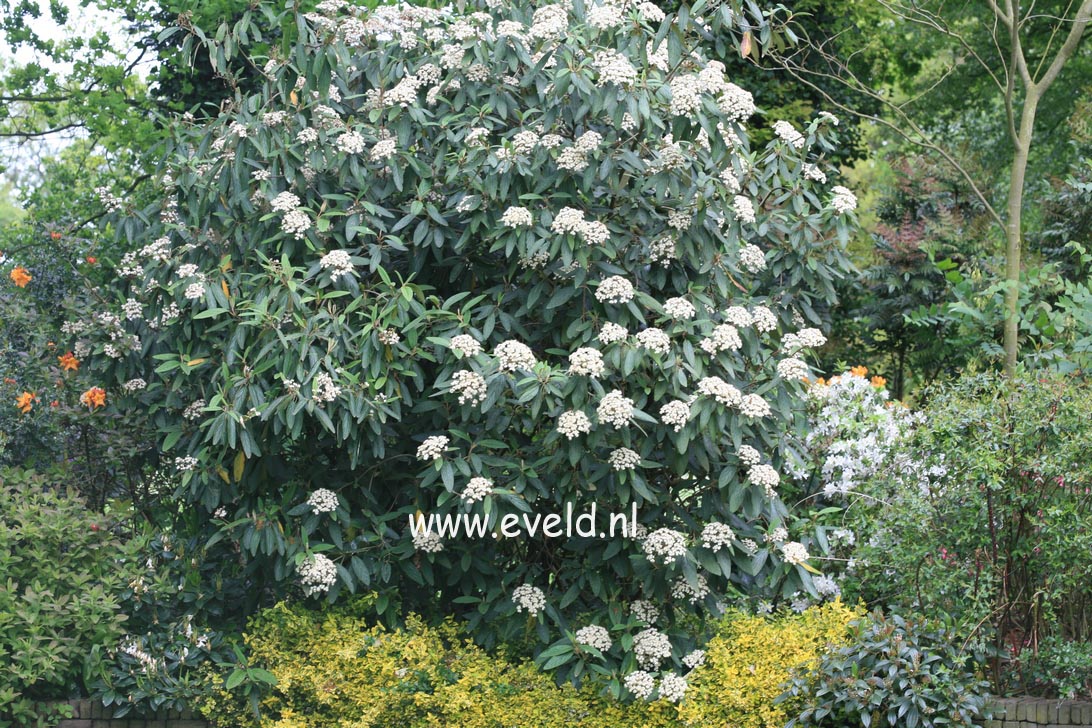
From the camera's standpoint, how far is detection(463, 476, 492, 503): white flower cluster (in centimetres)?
454

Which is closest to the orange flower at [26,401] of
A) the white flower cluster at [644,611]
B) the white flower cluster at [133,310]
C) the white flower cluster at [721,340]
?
the white flower cluster at [133,310]

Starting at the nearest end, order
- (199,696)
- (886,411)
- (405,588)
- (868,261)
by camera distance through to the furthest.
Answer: (199,696) < (405,588) < (886,411) < (868,261)

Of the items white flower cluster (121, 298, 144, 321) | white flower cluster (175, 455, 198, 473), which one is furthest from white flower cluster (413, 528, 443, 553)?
white flower cluster (121, 298, 144, 321)

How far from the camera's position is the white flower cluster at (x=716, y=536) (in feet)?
15.6

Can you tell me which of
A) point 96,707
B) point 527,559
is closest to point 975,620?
point 527,559

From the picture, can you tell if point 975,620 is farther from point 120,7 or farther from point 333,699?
point 120,7

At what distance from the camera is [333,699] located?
5043 mm

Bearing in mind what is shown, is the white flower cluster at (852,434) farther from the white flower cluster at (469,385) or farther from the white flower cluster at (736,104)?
the white flower cluster at (469,385)

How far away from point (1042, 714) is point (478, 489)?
2.61 meters

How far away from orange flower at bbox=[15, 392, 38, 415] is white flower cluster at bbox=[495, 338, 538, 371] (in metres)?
3.15

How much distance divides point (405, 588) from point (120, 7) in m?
6.29

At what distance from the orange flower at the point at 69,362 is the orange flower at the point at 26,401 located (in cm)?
23

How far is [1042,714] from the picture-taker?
474 cm

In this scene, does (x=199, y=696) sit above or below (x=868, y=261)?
below
